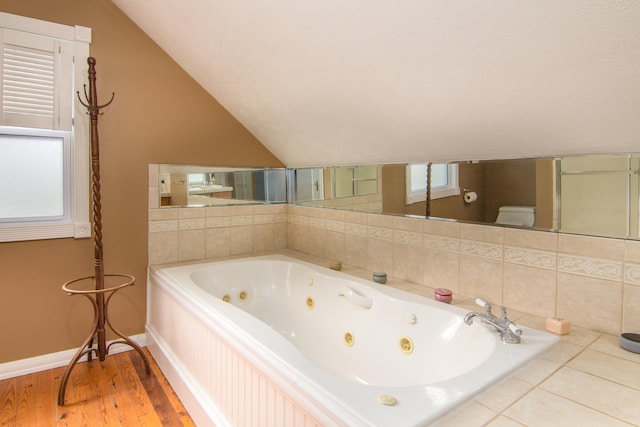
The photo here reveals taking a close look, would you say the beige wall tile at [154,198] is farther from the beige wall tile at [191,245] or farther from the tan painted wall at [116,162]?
the beige wall tile at [191,245]

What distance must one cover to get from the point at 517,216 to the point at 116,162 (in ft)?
7.90

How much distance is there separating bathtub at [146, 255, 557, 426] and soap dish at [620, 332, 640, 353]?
0.23 m

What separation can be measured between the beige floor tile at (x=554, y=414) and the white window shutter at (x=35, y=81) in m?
2.69

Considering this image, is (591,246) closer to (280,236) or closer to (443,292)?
(443,292)

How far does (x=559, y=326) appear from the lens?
1.53 metres

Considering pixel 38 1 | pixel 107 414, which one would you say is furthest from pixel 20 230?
pixel 38 1

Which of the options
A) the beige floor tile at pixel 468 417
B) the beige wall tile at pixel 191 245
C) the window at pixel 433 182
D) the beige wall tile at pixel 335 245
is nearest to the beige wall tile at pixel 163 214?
the beige wall tile at pixel 191 245

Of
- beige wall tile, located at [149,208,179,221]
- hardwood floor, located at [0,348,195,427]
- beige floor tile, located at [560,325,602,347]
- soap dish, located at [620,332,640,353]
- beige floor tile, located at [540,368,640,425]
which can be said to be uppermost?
beige wall tile, located at [149,208,179,221]

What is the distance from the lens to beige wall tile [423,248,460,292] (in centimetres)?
208

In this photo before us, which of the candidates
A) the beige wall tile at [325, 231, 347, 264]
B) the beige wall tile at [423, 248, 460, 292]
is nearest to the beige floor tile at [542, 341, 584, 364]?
the beige wall tile at [423, 248, 460, 292]

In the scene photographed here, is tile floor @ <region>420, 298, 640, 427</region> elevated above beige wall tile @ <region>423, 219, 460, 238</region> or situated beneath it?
situated beneath

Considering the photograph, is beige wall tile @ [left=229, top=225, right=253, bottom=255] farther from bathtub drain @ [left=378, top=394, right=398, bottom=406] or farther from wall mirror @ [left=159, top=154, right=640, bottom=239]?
bathtub drain @ [left=378, top=394, right=398, bottom=406]

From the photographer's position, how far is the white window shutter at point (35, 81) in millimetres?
2160

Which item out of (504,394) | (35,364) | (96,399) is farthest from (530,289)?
(35,364)
